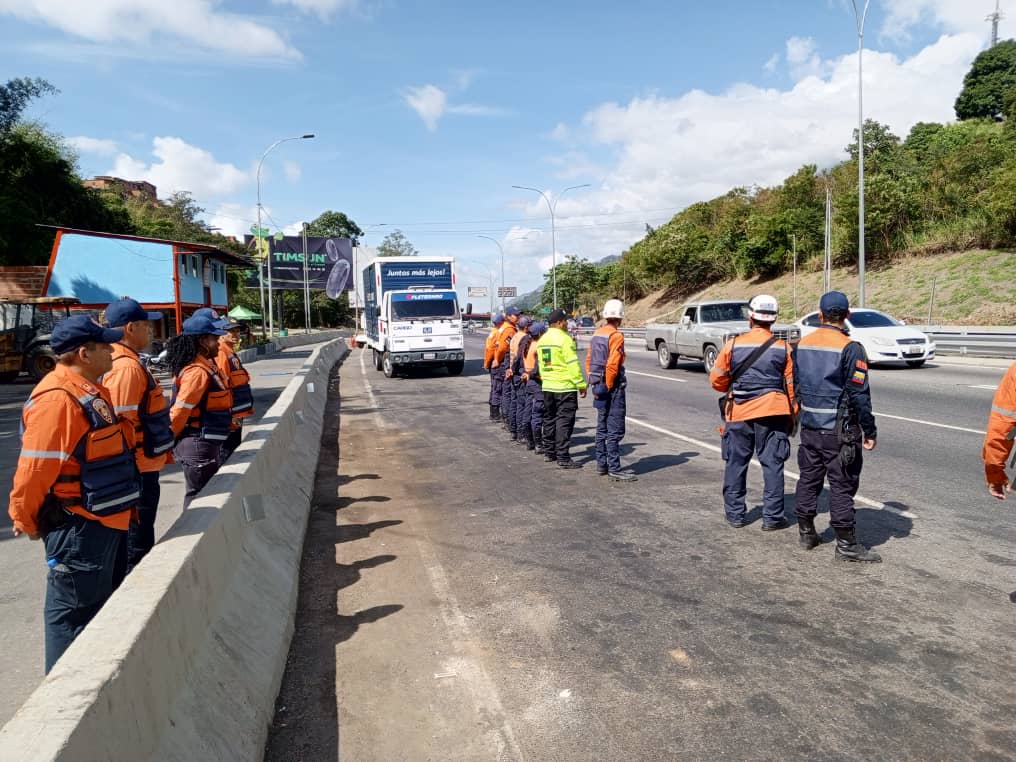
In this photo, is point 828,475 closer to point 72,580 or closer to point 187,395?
point 187,395

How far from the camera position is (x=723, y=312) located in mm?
19609

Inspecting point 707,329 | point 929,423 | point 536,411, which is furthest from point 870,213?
point 536,411

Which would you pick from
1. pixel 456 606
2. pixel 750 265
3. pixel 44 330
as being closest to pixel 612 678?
pixel 456 606

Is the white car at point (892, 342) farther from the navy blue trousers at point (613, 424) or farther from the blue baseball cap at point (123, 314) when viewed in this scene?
the blue baseball cap at point (123, 314)

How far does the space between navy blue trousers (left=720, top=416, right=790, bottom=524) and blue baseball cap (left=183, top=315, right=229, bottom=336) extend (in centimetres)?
409

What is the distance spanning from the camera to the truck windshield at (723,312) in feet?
63.8

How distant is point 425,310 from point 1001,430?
18.0 meters

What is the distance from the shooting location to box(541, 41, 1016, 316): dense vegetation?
124 feet

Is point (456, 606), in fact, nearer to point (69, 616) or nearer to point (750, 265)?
point (69, 616)

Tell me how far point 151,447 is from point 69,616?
1136mm

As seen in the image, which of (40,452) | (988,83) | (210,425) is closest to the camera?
(40,452)

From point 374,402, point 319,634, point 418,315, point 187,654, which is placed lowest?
point 319,634

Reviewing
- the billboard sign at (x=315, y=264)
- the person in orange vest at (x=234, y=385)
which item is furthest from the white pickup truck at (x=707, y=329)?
the billboard sign at (x=315, y=264)

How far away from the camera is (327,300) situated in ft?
266
